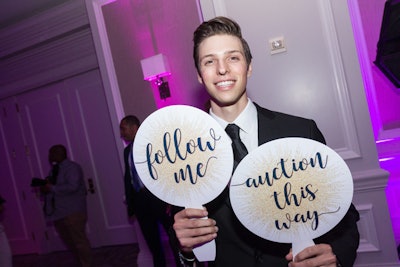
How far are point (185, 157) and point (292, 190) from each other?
12.1 inches

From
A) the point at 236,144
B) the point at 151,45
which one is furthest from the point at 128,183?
the point at 236,144

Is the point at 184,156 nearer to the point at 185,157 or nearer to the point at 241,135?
the point at 185,157

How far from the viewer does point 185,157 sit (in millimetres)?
1045

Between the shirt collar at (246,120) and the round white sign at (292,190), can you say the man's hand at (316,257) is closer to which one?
the round white sign at (292,190)

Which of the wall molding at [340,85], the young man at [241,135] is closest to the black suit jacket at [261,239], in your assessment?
the young man at [241,135]

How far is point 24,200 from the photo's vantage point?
5.57 metres

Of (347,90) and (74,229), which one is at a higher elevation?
(347,90)

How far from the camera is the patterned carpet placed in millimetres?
4296

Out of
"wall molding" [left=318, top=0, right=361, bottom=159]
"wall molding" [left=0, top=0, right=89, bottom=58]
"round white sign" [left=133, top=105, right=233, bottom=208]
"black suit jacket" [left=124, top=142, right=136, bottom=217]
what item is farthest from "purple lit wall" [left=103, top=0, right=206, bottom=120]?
"round white sign" [left=133, top=105, right=233, bottom=208]

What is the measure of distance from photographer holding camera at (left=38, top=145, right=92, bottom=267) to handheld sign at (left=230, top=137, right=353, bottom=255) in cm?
326

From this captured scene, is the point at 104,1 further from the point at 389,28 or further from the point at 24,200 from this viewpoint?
the point at 24,200

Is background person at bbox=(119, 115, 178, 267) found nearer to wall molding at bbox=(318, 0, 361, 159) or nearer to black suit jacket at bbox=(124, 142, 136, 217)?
black suit jacket at bbox=(124, 142, 136, 217)

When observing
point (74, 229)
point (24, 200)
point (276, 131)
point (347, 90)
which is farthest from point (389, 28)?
point (24, 200)

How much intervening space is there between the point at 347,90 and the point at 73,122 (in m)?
3.65
